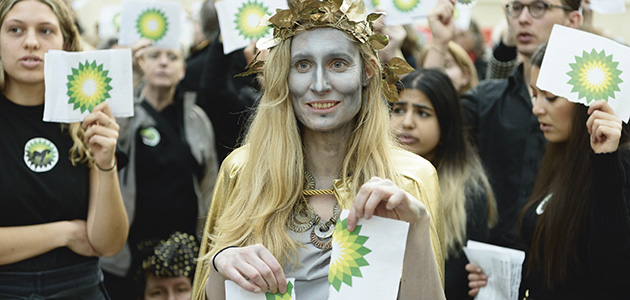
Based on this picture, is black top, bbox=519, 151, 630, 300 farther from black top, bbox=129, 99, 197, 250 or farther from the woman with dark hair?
black top, bbox=129, 99, 197, 250

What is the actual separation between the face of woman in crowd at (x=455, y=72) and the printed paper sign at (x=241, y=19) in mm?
1995

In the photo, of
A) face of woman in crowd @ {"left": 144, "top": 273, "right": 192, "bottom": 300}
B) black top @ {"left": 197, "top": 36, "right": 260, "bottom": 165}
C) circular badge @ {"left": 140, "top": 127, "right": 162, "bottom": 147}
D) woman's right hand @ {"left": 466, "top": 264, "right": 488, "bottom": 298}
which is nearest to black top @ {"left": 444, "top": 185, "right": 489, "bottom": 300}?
woman's right hand @ {"left": 466, "top": 264, "right": 488, "bottom": 298}

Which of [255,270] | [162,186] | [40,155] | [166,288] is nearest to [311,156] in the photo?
[255,270]

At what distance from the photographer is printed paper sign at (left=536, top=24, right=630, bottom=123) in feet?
11.0

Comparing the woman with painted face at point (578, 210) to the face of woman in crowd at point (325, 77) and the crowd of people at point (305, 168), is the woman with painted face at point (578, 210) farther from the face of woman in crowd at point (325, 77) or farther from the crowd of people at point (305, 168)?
the face of woman in crowd at point (325, 77)

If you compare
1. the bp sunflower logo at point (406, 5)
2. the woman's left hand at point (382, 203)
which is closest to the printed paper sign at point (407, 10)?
the bp sunflower logo at point (406, 5)

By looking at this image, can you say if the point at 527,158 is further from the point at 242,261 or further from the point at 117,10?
the point at 117,10

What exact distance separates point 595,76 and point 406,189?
3.91 feet

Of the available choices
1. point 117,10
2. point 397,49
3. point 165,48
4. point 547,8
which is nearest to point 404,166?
point 547,8

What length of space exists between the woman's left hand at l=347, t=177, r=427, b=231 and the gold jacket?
0.36m

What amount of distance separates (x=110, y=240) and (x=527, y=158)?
2.48 m

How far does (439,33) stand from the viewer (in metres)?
5.18

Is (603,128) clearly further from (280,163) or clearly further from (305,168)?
(280,163)

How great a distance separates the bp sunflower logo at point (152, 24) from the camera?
519 centimetres
